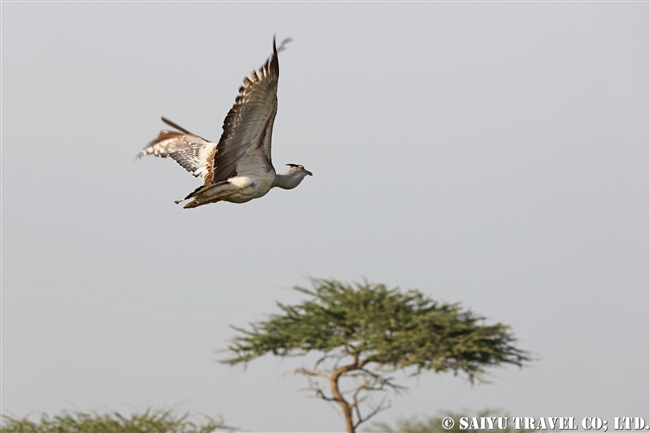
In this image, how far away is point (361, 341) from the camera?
2450 cm

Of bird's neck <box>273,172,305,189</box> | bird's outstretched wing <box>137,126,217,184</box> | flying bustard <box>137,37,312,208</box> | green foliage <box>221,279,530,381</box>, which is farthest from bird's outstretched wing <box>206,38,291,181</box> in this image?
green foliage <box>221,279,530,381</box>

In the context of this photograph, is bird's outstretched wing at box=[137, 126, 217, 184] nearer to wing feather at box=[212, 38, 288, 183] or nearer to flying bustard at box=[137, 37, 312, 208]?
flying bustard at box=[137, 37, 312, 208]

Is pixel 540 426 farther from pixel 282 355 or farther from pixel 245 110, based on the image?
pixel 245 110

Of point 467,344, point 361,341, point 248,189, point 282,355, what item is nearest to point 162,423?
point 282,355

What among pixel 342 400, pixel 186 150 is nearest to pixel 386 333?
pixel 342 400

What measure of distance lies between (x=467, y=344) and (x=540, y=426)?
254 cm

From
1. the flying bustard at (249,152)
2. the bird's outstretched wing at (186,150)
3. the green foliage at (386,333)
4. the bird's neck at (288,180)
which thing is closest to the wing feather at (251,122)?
the flying bustard at (249,152)

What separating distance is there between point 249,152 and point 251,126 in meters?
0.44

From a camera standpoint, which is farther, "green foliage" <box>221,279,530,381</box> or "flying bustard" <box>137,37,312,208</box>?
"green foliage" <box>221,279,530,381</box>

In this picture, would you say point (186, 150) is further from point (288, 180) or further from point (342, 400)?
point (342, 400)

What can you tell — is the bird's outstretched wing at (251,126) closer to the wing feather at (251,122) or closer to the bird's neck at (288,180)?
the wing feather at (251,122)

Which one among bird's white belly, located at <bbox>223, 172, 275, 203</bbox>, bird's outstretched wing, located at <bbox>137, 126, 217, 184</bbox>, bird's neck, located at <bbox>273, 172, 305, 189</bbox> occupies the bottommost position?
bird's white belly, located at <bbox>223, 172, 275, 203</bbox>

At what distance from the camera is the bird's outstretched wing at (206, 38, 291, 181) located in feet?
39.8

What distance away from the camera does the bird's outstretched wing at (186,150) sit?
49.6 ft
